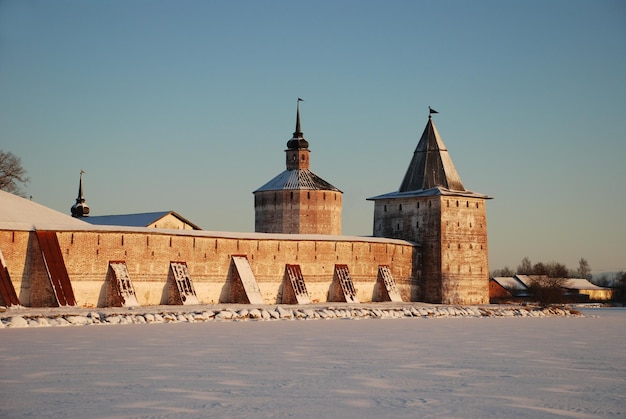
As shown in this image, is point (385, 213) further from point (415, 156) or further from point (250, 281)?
point (250, 281)

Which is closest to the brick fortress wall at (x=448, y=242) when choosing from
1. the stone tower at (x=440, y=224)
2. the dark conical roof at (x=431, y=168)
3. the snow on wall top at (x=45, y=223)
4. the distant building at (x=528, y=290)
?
the stone tower at (x=440, y=224)

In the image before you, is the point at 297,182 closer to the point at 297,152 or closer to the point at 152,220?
the point at 297,152

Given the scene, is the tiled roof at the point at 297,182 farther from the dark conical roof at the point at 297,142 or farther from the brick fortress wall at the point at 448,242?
the brick fortress wall at the point at 448,242

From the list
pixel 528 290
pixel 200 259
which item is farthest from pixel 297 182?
pixel 528 290

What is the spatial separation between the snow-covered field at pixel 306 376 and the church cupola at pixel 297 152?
32.7 metres

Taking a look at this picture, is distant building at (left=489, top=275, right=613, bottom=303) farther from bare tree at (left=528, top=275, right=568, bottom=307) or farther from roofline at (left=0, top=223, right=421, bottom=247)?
roofline at (left=0, top=223, right=421, bottom=247)

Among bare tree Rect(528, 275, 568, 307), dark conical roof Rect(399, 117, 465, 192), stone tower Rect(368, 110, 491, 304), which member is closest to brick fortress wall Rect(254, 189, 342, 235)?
stone tower Rect(368, 110, 491, 304)

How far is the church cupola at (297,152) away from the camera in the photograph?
47312 millimetres

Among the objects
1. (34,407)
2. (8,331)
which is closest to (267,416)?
(34,407)

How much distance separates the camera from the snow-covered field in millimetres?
7266

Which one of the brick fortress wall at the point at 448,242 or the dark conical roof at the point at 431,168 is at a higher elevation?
the dark conical roof at the point at 431,168

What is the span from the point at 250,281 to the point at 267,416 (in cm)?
2066

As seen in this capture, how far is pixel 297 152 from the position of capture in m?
47.5

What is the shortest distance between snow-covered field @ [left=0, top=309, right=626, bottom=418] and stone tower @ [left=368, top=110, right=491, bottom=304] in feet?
63.6
